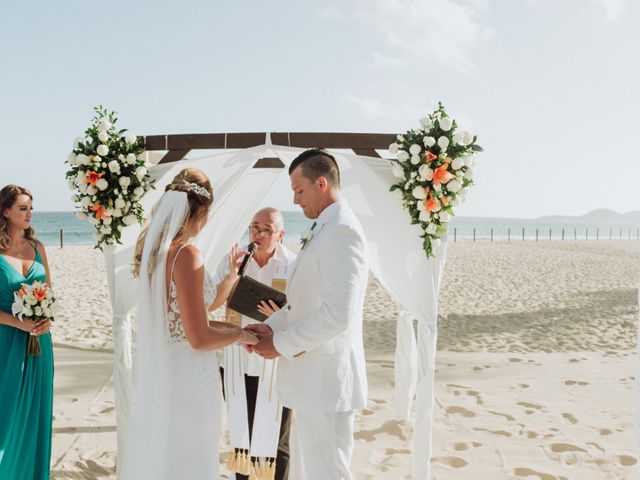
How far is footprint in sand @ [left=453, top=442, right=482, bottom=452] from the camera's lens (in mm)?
5316

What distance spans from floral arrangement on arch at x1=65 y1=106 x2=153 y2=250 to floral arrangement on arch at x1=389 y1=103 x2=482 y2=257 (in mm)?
2136

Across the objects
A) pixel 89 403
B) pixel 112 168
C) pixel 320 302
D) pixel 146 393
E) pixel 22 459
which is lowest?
pixel 89 403

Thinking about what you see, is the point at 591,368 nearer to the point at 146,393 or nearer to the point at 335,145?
the point at 335,145

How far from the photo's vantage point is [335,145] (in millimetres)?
4824

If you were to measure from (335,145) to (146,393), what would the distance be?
2.58 meters

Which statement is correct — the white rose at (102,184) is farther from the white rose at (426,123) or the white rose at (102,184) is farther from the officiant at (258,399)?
the white rose at (426,123)

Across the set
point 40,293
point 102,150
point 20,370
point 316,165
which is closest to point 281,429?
point 20,370

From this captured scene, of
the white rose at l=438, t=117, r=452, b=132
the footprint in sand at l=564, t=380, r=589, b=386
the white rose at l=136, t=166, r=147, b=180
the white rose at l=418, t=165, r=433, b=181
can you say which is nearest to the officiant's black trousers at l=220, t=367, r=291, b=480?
the white rose at l=136, t=166, r=147, b=180

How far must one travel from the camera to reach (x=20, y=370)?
4.01 m

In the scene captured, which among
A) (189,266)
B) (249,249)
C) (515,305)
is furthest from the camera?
(515,305)

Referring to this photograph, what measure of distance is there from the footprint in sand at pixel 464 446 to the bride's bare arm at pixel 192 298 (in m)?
3.24

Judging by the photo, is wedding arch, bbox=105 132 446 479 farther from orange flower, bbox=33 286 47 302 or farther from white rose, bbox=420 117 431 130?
orange flower, bbox=33 286 47 302

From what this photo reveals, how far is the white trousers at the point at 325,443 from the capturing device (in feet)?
9.84

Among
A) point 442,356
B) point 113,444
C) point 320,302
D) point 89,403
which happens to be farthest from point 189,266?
point 442,356
